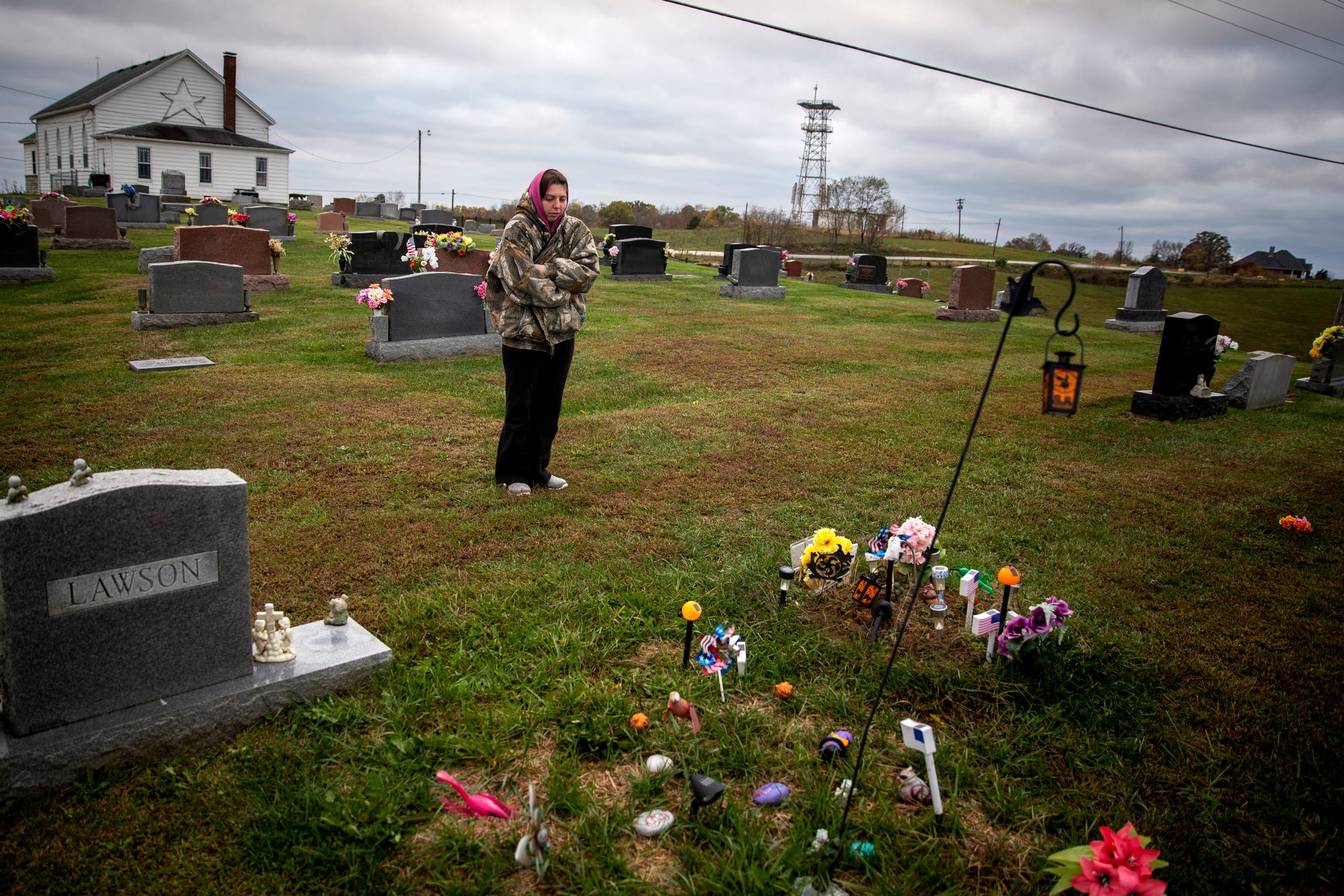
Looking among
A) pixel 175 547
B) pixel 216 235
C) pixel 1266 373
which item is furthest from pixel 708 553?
pixel 216 235

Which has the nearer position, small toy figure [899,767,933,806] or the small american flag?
small toy figure [899,767,933,806]

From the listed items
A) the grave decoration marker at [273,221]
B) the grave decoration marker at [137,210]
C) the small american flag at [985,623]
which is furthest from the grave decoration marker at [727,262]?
the small american flag at [985,623]

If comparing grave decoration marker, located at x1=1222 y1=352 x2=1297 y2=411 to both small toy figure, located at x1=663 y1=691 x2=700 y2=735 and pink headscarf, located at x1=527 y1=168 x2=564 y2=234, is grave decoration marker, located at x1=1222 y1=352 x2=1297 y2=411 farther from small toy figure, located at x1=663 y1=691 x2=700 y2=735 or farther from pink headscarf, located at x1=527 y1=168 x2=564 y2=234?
small toy figure, located at x1=663 y1=691 x2=700 y2=735

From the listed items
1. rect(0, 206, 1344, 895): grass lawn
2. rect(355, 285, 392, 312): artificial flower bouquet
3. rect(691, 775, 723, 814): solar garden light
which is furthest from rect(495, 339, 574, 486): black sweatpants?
rect(355, 285, 392, 312): artificial flower bouquet

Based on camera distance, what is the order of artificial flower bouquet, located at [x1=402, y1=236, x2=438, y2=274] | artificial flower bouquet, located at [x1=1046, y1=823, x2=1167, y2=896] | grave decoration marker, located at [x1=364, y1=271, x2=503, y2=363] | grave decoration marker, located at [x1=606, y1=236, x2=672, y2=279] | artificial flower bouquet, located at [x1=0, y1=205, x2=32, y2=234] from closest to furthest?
artificial flower bouquet, located at [x1=1046, y1=823, x2=1167, y2=896], grave decoration marker, located at [x1=364, y1=271, x2=503, y2=363], artificial flower bouquet, located at [x1=402, y1=236, x2=438, y2=274], artificial flower bouquet, located at [x1=0, y1=205, x2=32, y2=234], grave decoration marker, located at [x1=606, y1=236, x2=672, y2=279]

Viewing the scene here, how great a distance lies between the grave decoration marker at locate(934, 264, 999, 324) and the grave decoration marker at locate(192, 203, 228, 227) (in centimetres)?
1998

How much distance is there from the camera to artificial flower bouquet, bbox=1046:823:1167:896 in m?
2.21

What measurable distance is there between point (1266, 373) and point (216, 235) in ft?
55.6

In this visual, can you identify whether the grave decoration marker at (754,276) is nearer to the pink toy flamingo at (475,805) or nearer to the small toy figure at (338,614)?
the small toy figure at (338,614)

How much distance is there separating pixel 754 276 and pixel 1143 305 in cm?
949

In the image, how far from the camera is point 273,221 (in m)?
23.8

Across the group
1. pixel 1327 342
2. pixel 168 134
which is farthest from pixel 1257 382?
pixel 168 134

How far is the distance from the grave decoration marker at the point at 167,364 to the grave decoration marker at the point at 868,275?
755 inches

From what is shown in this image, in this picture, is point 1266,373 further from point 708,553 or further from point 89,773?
point 89,773
